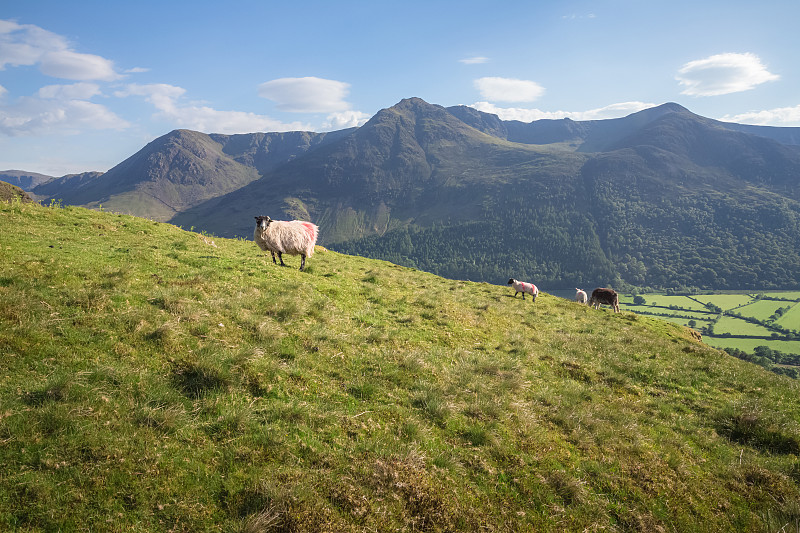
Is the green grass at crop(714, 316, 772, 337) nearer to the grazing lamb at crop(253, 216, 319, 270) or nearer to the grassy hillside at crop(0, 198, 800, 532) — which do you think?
the grassy hillside at crop(0, 198, 800, 532)

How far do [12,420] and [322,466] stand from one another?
5151 mm

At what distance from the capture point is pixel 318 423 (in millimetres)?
7602

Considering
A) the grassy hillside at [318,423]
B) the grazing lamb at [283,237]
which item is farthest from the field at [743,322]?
the grazing lamb at [283,237]

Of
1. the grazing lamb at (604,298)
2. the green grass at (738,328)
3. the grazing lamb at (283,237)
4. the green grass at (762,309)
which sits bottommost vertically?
the green grass at (762,309)

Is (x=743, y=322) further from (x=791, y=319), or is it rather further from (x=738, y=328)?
(x=791, y=319)

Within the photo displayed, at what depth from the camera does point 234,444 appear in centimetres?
656

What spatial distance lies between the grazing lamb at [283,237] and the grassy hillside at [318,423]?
19.3 ft

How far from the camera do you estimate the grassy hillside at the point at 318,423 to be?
218 inches

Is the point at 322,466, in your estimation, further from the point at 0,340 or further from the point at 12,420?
the point at 0,340

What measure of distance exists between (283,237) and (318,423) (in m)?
15.5

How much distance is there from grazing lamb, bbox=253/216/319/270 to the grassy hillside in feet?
19.3

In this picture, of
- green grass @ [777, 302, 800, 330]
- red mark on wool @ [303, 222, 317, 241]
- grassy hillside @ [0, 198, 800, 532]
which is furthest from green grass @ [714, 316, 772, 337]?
red mark on wool @ [303, 222, 317, 241]

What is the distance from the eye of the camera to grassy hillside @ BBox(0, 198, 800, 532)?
555 centimetres

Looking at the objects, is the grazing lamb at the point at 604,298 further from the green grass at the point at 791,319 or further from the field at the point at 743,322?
the green grass at the point at 791,319
